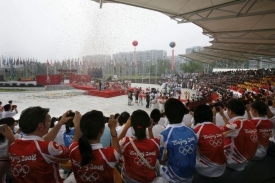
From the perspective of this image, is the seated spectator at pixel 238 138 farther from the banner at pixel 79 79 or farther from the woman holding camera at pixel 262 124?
the banner at pixel 79 79

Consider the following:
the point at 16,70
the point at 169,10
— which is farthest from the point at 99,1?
the point at 16,70

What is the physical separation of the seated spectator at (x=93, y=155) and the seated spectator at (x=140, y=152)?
154mm

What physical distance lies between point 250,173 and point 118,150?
79.5 inches

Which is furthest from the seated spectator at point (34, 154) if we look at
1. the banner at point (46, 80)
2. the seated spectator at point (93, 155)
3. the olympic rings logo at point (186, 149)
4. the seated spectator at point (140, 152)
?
the banner at point (46, 80)

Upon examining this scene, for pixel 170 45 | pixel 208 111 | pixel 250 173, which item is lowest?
pixel 250 173

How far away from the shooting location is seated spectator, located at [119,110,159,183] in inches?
79.7

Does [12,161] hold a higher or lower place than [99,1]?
lower

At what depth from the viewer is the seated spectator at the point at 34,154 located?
181 cm

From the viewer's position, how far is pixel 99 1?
6.34 meters

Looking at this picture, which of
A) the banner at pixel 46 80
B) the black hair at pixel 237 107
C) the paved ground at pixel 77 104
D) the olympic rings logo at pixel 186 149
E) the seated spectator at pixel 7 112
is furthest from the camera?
the banner at pixel 46 80

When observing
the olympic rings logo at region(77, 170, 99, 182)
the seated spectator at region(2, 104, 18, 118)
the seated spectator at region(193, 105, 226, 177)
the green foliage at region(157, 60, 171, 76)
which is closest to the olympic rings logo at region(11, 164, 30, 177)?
the olympic rings logo at region(77, 170, 99, 182)

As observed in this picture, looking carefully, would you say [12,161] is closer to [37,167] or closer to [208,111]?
[37,167]

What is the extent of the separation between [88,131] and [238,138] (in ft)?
5.97

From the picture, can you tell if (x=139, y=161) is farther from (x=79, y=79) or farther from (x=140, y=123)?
(x=79, y=79)
